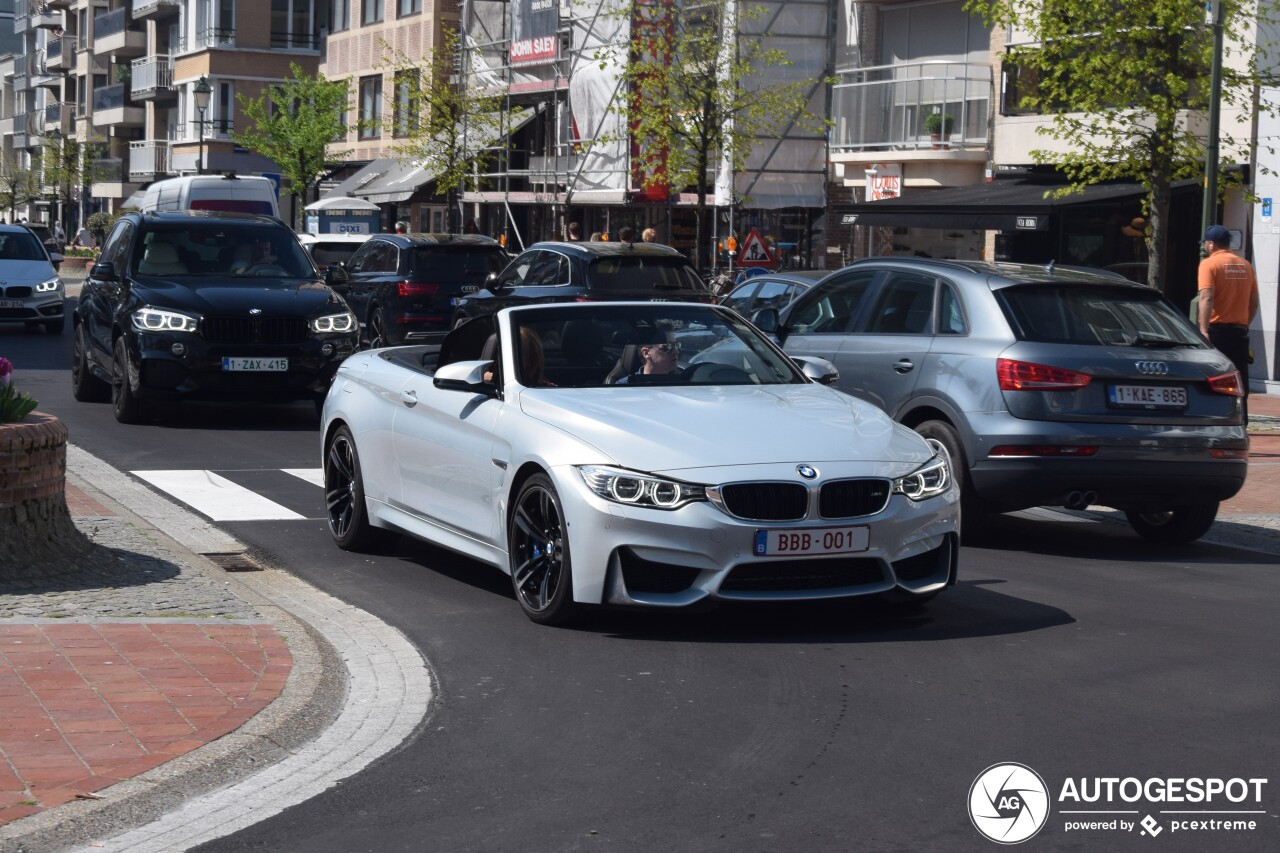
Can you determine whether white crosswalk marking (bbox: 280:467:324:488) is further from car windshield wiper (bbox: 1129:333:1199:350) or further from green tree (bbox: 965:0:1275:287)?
green tree (bbox: 965:0:1275:287)

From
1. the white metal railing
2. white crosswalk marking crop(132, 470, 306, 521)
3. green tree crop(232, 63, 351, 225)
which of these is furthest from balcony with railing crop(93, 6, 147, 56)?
white crosswalk marking crop(132, 470, 306, 521)

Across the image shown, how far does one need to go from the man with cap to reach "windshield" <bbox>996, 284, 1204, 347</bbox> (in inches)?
226

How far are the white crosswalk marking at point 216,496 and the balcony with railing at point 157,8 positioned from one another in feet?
234

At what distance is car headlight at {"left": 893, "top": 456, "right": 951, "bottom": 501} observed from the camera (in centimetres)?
777

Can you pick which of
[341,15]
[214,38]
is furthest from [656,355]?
[214,38]

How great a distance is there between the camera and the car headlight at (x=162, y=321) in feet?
53.1

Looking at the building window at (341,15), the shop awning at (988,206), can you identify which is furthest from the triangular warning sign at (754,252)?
the building window at (341,15)

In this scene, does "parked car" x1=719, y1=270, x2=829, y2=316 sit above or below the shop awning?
below

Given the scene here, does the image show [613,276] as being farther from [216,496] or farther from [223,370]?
[216,496]

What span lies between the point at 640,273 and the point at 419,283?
4242mm

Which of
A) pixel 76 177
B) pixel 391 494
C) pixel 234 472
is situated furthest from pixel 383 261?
pixel 76 177

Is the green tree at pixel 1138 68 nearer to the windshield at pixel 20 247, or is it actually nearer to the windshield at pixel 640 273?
the windshield at pixel 640 273

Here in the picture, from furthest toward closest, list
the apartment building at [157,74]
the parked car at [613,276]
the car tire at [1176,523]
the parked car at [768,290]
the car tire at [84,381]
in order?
the apartment building at [157,74]
the parked car at [768,290]
the parked car at [613,276]
the car tire at [84,381]
the car tire at [1176,523]

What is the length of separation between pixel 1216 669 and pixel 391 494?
4116 millimetres
